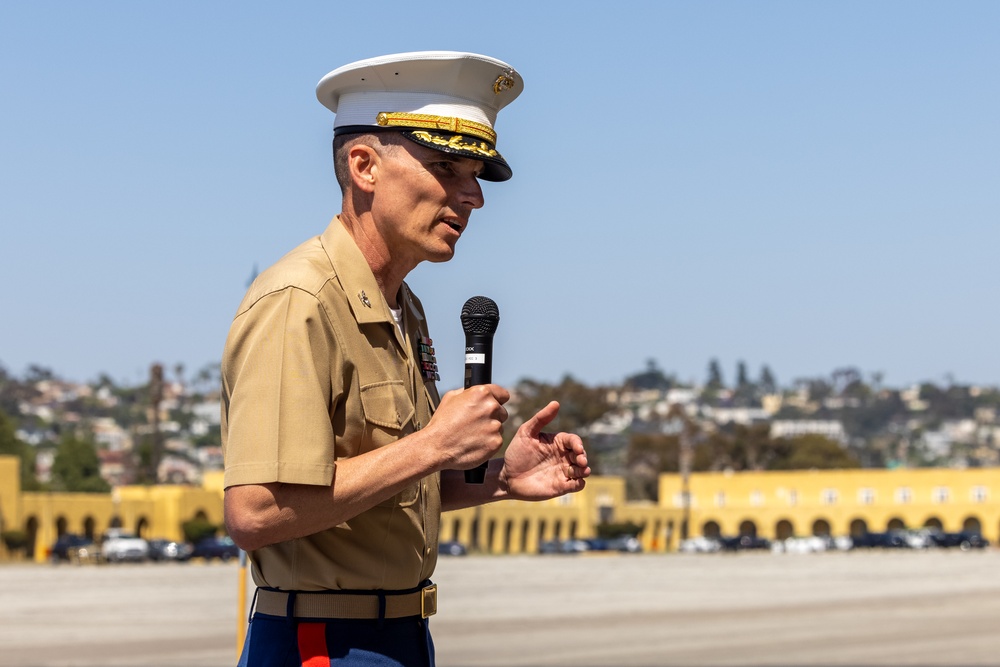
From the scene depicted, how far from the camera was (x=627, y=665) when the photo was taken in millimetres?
17703

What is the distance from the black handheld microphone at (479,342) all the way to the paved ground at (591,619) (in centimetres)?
1483

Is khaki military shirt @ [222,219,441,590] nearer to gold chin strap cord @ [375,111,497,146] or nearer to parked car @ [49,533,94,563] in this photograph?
gold chin strap cord @ [375,111,497,146]

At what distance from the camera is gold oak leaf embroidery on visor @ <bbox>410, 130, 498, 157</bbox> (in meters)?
2.99

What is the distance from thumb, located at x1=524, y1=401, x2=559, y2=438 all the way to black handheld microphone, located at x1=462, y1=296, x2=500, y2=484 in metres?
0.21

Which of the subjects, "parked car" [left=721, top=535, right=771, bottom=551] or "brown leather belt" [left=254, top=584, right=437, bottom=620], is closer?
"brown leather belt" [left=254, top=584, right=437, bottom=620]

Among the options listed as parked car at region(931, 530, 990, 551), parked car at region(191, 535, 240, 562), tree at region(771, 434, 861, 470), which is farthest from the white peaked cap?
tree at region(771, 434, 861, 470)

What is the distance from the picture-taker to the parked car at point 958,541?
87.8 meters

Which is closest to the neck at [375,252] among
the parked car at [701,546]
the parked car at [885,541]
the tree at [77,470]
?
the parked car at [701,546]

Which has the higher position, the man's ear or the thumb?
the man's ear

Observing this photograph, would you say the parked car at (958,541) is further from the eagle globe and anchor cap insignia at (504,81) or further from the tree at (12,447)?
the eagle globe and anchor cap insignia at (504,81)

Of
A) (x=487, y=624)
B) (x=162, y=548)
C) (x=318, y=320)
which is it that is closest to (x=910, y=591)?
(x=487, y=624)

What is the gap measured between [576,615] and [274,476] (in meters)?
25.8

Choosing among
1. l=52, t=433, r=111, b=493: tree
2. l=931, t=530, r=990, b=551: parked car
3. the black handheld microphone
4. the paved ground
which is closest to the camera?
the black handheld microphone

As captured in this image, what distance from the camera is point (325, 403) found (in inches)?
109
